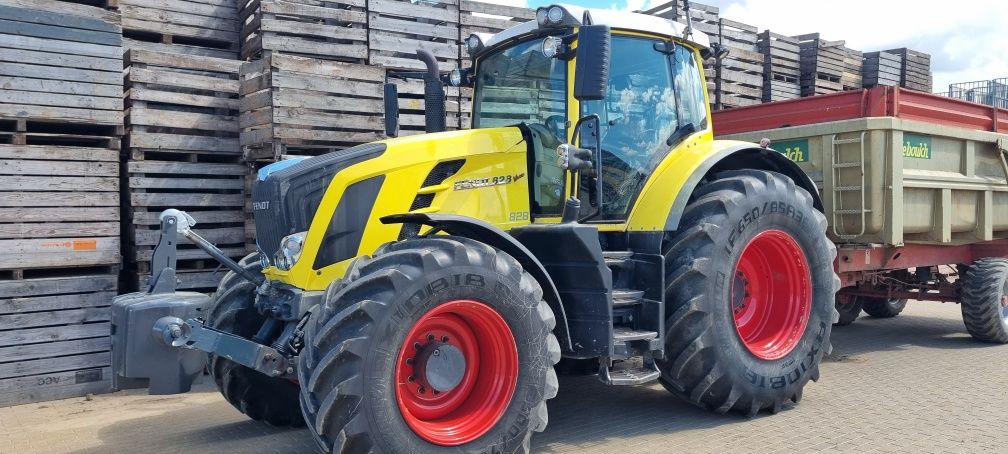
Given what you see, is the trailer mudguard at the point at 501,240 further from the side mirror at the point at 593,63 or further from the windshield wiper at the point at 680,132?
the windshield wiper at the point at 680,132

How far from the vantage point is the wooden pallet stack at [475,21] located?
8.23 metres

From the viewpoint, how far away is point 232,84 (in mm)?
7562

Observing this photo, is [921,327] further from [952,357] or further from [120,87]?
[120,87]

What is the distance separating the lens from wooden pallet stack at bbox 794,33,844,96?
454 inches

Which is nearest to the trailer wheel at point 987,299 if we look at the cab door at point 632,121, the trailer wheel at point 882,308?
the trailer wheel at point 882,308

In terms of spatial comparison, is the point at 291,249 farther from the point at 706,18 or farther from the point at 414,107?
the point at 706,18

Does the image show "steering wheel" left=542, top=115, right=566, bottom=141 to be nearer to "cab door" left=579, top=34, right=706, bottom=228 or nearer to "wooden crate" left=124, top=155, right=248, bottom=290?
"cab door" left=579, top=34, right=706, bottom=228

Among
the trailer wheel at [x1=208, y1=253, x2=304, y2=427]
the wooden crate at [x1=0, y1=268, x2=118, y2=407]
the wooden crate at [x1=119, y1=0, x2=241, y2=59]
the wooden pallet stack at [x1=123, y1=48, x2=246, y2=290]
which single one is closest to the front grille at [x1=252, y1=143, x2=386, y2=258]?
the trailer wheel at [x1=208, y1=253, x2=304, y2=427]

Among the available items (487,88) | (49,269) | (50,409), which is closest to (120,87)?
(49,269)

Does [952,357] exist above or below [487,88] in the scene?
below

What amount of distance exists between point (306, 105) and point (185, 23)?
1832 mm

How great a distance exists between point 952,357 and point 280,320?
5777 millimetres

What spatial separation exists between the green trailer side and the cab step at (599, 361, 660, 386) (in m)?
2.89

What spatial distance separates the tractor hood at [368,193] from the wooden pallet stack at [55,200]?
2948 mm
